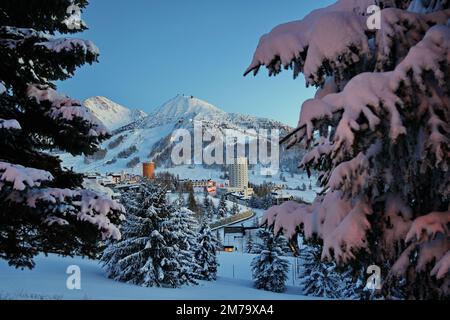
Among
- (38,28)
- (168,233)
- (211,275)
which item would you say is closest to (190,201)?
(211,275)

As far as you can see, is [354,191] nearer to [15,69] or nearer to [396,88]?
[396,88]

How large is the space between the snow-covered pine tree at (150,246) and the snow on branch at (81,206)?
21.6 metres

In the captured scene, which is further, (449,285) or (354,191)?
(354,191)

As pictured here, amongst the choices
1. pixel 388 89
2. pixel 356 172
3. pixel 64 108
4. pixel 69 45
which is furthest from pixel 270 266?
pixel 388 89

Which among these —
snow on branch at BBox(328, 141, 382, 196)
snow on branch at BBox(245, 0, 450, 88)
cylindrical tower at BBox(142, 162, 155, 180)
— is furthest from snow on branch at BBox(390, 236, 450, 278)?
cylindrical tower at BBox(142, 162, 155, 180)

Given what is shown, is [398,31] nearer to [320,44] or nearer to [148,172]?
[320,44]

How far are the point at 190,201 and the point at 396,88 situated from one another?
394ft

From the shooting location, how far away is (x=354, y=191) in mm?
3500

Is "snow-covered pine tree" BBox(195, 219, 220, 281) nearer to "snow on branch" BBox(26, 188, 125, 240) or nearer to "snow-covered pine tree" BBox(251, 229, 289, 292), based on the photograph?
"snow-covered pine tree" BBox(251, 229, 289, 292)

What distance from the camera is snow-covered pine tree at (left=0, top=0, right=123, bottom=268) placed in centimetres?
535

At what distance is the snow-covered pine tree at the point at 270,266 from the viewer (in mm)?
41719

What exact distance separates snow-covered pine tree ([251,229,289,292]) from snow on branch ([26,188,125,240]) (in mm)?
36513

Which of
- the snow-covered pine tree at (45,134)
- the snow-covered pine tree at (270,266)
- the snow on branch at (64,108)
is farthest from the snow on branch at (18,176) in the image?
the snow-covered pine tree at (270,266)

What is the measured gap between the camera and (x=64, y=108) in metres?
5.77
